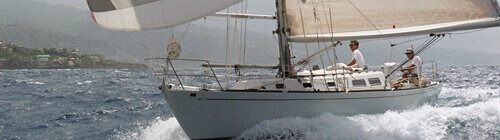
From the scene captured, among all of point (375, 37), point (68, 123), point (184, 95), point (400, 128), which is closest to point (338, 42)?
point (375, 37)

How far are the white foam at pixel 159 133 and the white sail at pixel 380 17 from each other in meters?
4.09

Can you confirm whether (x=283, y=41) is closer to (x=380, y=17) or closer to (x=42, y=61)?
(x=380, y=17)

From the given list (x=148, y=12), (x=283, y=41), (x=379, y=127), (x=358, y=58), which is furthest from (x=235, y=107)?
(x=358, y=58)

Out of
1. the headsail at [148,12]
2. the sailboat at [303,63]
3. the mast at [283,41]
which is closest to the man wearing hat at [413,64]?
the sailboat at [303,63]

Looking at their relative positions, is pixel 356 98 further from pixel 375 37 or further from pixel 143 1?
pixel 143 1

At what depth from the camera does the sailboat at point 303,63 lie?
12438mm

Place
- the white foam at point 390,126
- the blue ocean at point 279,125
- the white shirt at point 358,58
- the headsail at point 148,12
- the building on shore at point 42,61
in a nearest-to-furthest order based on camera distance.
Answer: the headsail at point 148,12 → the white foam at point 390,126 → the blue ocean at point 279,125 → the white shirt at point 358,58 → the building on shore at point 42,61

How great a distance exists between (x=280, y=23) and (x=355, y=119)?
314 cm

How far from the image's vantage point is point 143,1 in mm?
12141

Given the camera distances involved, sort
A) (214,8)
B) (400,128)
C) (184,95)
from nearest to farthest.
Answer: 1. (214,8)
2. (184,95)
3. (400,128)

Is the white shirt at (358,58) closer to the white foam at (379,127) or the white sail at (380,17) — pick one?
the white sail at (380,17)

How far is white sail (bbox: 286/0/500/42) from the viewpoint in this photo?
15578 mm

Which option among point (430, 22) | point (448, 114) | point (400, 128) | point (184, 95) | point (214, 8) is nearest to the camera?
point (214, 8)

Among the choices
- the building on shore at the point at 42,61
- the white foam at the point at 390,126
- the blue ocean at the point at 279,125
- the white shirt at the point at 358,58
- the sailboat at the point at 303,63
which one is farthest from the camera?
the building on shore at the point at 42,61
